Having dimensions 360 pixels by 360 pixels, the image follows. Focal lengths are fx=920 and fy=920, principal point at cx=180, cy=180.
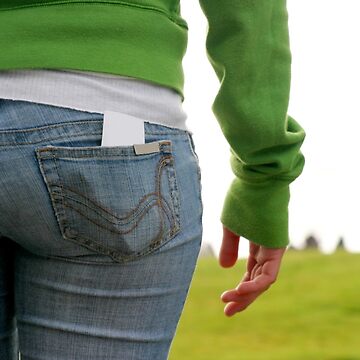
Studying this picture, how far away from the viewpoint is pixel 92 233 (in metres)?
1.17

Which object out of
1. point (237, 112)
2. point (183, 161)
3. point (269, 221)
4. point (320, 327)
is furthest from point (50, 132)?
point (320, 327)

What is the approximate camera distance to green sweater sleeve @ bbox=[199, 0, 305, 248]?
4.38 feet

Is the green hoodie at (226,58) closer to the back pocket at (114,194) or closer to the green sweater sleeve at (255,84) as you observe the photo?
the green sweater sleeve at (255,84)

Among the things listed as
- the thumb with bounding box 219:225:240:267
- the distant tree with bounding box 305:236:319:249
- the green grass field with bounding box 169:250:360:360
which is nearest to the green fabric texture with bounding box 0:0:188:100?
the thumb with bounding box 219:225:240:267

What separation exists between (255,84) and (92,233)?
14.2 inches

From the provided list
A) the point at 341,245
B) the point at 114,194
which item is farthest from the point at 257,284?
the point at 341,245

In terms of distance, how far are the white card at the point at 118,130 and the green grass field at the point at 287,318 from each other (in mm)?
3116

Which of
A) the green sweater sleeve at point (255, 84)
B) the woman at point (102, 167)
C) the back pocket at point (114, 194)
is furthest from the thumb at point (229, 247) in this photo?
the back pocket at point (114, 194)

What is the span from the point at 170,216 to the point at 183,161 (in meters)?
0.08

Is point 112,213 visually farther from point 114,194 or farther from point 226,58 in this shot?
point 226,58

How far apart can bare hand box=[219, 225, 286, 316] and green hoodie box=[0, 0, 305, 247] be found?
1.2 inches

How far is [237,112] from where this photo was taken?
1.36m

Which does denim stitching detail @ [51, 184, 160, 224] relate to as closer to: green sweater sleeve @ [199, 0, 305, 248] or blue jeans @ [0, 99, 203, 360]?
blue jeans @ [0, 99, 203, 360]

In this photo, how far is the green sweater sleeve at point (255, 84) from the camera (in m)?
1.33
